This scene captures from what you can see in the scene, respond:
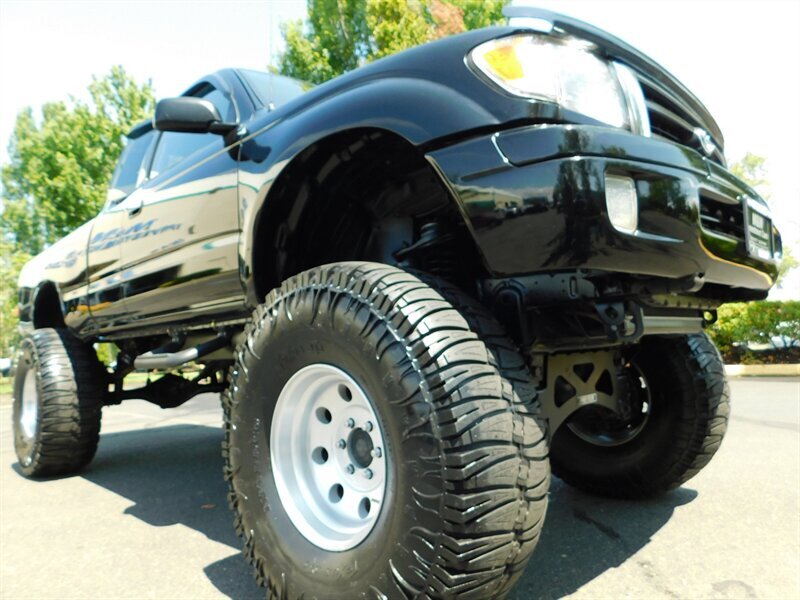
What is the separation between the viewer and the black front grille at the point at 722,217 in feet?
5.81

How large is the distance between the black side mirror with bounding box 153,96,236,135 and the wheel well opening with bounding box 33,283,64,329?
8.71ft

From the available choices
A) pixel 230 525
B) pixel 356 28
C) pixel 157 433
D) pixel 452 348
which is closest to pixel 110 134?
pixel 356 28

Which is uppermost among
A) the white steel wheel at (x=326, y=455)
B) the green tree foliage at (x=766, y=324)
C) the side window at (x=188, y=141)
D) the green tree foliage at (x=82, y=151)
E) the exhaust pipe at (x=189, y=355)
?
the green tree foliage at (x=82, y=151)

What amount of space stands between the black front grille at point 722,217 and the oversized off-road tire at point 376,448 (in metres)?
0.77

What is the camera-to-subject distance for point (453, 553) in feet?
4.64

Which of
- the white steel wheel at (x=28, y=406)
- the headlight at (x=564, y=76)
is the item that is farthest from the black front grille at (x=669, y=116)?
the white steel wheel at (x=28, y=406)

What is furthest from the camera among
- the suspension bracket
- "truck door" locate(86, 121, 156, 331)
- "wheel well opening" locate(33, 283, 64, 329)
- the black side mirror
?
"wheel well opening" locate(33, 283, 64, 329)

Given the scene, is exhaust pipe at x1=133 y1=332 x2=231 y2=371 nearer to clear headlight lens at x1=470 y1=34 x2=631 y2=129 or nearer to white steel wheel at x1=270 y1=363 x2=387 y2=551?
white steel wheel at x1=270 y1=363 x2=387 y2=551

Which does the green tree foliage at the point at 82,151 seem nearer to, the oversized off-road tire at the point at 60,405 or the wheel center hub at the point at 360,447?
the oversized off-road tire at the point at 60,405

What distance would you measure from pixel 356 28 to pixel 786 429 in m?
13.4

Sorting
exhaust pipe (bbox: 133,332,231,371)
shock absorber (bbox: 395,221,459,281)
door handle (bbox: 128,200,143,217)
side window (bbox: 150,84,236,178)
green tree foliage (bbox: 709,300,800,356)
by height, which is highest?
side window (bbox: 150,84,236,178)

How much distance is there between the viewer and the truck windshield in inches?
115

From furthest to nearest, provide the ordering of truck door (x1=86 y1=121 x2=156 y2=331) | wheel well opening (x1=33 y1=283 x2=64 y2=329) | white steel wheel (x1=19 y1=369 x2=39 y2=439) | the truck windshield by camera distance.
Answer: wheel well opening (x1=33 y1=283 x2=64 y2=329)
white steel wheel (x1=19 y1=369 x2=39 y2=439)
truck door (x1=86 y1=121 x2=156 y2=331)
the truck windshield

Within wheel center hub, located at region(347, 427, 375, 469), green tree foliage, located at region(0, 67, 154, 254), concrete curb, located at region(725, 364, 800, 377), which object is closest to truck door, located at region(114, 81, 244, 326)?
wheel center hub, located at region(347, 427, 375, 469)
